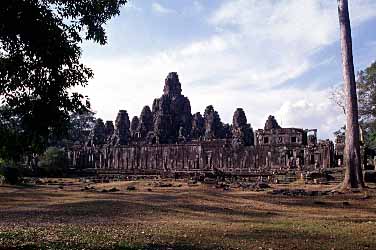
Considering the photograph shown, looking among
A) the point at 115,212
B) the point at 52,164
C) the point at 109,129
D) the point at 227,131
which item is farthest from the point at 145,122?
the point at 115,212

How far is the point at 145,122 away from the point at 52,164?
17.4 meters

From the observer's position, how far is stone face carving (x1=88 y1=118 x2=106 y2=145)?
65312 millimetres

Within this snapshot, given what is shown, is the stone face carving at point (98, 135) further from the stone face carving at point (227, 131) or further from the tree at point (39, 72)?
the tree at point (39, 72)

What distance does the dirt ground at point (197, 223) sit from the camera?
945cm

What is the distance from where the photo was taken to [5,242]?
9.10 meters

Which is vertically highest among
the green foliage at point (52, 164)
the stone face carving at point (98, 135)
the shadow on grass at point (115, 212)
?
the stone face carving at point (98, 135)

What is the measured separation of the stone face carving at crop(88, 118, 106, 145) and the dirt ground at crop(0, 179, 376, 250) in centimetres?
4288

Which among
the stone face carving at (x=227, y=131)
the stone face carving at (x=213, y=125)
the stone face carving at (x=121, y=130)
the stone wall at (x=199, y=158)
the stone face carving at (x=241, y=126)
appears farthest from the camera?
the stone face carving at (x=121, y=130)

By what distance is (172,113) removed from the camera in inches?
2402

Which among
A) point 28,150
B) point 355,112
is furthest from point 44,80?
point 355,112

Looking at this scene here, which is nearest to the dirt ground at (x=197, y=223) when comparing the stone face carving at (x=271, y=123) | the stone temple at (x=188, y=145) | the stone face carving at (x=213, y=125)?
the stone temple at (x=188, y=145)

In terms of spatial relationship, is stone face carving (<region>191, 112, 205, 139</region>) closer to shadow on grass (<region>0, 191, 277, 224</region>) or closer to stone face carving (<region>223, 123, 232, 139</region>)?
stone face carving (<region>223, 123, 232, 139</region>)

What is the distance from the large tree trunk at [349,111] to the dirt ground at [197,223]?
4.21ft

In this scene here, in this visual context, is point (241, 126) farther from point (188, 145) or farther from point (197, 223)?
point (197, 223)
